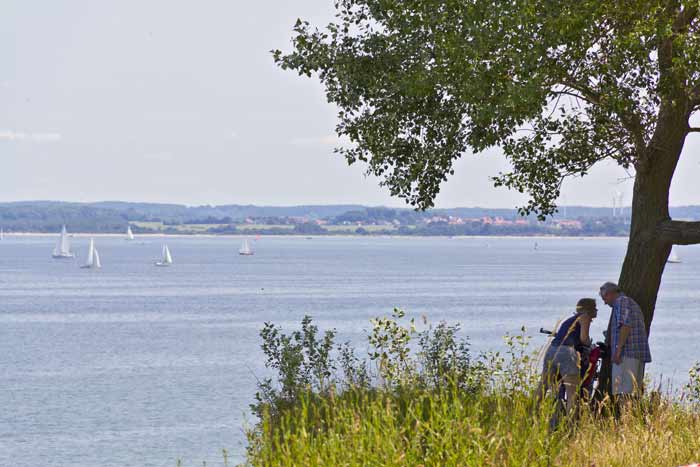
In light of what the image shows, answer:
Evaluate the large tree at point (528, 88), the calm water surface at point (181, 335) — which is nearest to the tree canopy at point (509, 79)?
the large tree at point (528, 88)

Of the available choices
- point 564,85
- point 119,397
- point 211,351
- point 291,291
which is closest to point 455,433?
point 564,85

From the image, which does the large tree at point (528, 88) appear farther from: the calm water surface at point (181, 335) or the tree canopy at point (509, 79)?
the calm water surface at point (181, 335)

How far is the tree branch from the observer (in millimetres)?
13555

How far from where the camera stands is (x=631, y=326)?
12.3 meters

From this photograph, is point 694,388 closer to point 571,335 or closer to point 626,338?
point 626,338

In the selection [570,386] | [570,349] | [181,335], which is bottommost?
[181,335]

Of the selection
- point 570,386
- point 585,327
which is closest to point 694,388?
point 585,327

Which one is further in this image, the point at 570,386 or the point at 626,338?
the point at 626,338

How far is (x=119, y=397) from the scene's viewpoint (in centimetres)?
4103

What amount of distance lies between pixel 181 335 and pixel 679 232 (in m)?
51.6

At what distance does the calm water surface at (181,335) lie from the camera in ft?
111

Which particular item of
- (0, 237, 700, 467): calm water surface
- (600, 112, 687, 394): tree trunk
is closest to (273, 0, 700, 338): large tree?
(600, 112, 687, 394): tree trunk

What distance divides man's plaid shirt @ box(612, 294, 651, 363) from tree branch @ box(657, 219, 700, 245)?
1639mm

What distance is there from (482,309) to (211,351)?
28639mm
